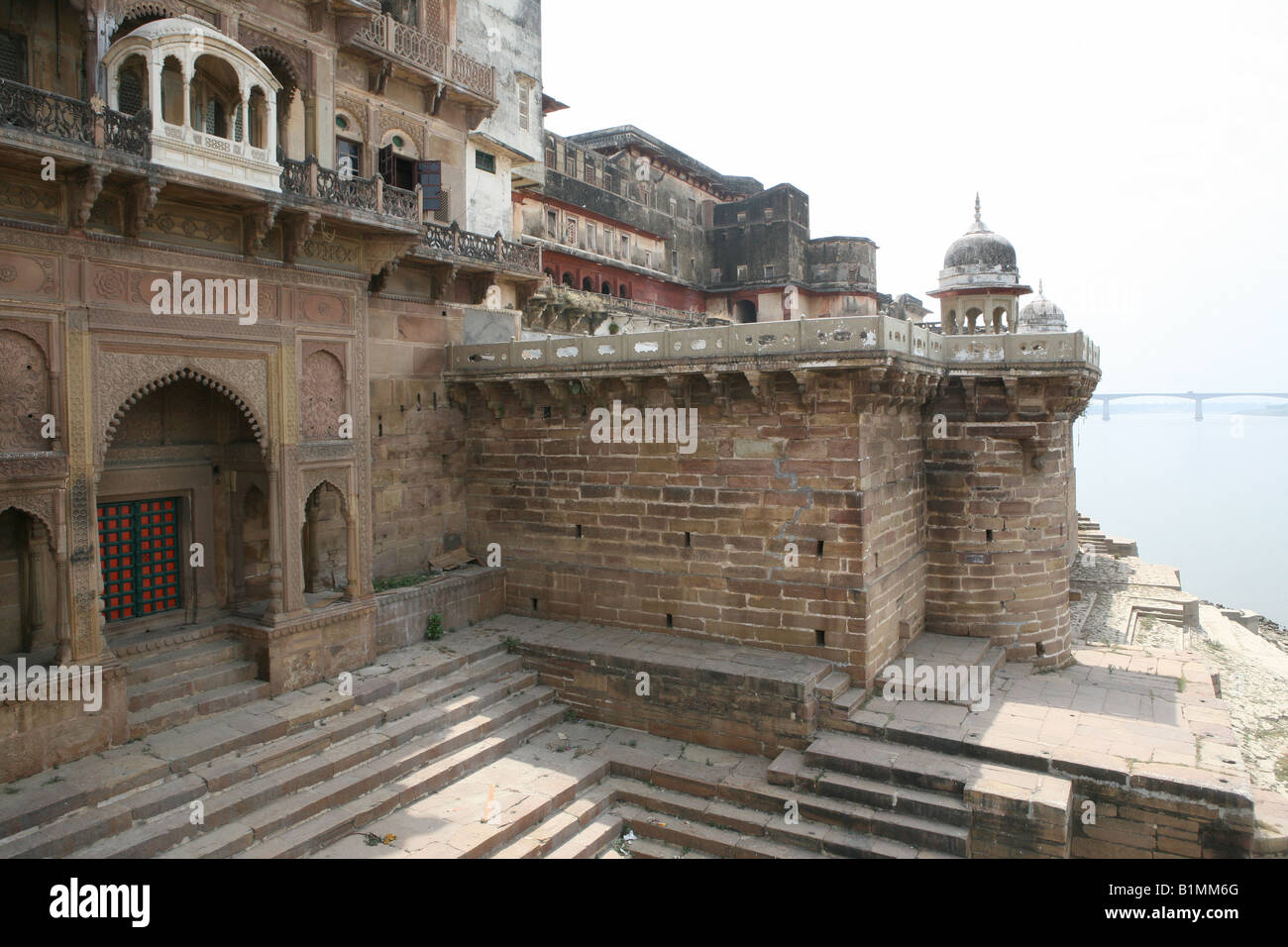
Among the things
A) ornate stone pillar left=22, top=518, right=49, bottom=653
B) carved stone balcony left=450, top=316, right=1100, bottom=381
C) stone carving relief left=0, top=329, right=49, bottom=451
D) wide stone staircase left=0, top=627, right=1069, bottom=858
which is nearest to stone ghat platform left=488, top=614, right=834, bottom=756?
wide stone staircase left=0, top=627, right=1069, bottom=858

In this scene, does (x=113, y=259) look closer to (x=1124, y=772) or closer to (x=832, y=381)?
(x=832, y=381)

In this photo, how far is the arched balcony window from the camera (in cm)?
825

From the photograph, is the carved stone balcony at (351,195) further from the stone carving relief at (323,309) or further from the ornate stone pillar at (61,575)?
the ornate stone pillar at (61,575)

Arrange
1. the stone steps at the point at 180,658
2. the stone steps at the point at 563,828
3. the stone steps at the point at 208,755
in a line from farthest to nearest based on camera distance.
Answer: the stone steps at the point at 180,658
the stone steps at the point at 563,828
the stone steps at the point at 208,755

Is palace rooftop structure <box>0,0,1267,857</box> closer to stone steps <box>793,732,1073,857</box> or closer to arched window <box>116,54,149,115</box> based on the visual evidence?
stone steps <box>793,732,1073,857</box>

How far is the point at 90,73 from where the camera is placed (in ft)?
26.9

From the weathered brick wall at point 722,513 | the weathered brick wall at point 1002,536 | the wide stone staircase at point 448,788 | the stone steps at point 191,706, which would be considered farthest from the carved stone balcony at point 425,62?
the weathered brick wall at point 1002,536

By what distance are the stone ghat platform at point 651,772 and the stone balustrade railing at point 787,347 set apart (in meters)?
4.05

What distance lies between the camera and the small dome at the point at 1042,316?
2370 centimetres

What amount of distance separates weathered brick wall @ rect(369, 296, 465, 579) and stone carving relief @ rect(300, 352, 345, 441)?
70.0 inches

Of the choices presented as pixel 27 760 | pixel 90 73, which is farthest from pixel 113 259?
pixel 27 760

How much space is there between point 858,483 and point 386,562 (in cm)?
716

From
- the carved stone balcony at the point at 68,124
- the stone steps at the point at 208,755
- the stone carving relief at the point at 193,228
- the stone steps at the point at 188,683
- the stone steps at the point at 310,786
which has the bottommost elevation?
the stone steps at the point at 310,786
